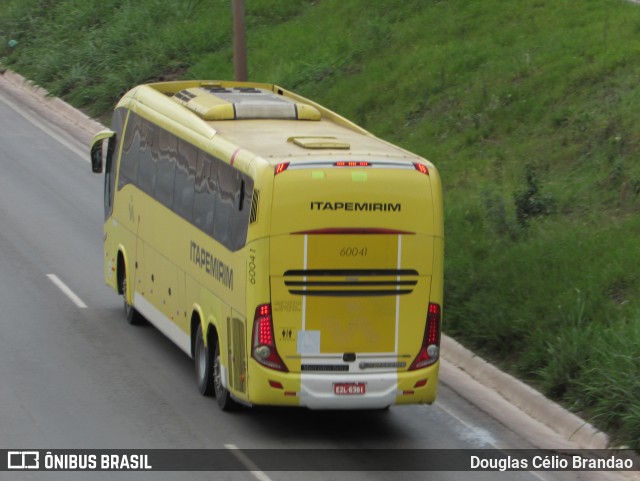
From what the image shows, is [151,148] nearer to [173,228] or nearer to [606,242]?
[173,228]

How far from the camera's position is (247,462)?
13992mm

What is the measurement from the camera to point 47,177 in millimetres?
28719

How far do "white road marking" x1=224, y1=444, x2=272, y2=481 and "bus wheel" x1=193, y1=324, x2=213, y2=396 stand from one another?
1.76 m

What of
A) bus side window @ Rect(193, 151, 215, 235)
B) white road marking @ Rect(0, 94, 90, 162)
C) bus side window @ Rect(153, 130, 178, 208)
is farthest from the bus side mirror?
white road marking @ Rect(0, 94, 90, 162)

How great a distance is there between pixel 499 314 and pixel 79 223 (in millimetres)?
10090

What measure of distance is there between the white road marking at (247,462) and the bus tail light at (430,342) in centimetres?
199

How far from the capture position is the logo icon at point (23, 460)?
13589 mm

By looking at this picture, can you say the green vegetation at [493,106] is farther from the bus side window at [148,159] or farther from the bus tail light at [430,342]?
the bus side window at [148,159]

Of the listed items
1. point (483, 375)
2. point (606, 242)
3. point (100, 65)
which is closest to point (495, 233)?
point (606, 242)

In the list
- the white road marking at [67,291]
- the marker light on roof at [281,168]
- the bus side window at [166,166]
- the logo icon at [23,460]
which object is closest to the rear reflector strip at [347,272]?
the marker light on roof at [281,168]

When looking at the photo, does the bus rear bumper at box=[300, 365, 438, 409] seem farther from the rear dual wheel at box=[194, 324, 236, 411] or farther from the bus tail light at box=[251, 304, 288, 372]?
the rear dual wheel at box=[194, 324, 236, 411]

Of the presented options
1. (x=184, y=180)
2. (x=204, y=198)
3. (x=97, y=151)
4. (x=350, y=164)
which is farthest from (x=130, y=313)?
(x=350, y=164)

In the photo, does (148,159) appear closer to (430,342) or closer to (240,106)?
(240,106)

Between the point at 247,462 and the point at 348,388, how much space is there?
1308mm
